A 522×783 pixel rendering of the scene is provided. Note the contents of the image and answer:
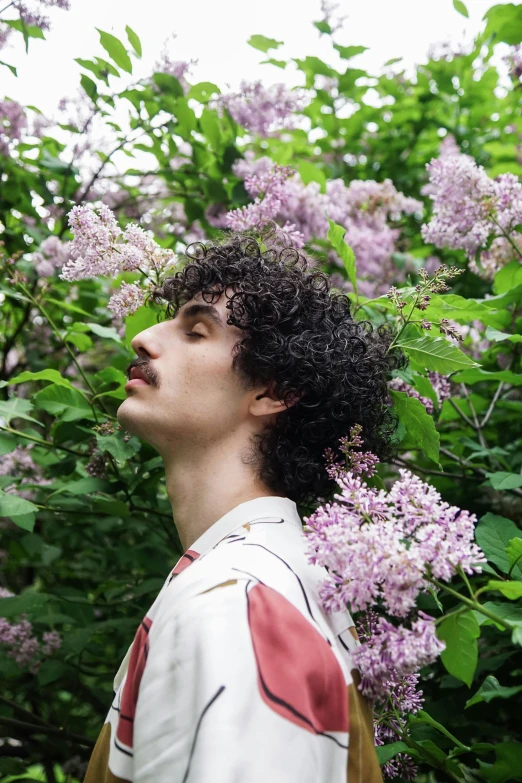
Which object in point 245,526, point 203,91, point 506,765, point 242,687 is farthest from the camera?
point 203,91

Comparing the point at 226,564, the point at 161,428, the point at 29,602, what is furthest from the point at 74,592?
the point at 226,564

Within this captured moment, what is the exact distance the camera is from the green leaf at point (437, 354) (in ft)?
6.03

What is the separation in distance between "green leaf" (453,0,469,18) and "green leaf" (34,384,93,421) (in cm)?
276

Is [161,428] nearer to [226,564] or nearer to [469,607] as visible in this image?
[226,564]

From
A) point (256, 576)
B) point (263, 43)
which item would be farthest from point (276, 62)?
point (256, 576)

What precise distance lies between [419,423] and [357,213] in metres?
1.79

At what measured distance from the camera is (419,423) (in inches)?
77.5

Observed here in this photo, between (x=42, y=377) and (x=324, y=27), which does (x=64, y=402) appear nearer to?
(x=42, y=377)

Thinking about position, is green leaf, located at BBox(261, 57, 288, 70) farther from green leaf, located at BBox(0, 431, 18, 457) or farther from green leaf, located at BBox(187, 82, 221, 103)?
green leaf, located at BBox(0, 431, 18, 457)

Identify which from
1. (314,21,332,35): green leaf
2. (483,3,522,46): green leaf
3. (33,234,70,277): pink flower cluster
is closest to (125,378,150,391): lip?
(33,234,70,277): pink flower cluster

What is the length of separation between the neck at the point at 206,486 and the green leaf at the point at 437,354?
1.65 ft

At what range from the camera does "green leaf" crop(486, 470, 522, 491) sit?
6.82ft

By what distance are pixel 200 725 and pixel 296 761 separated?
0.16m

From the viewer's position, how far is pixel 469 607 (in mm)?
1340
